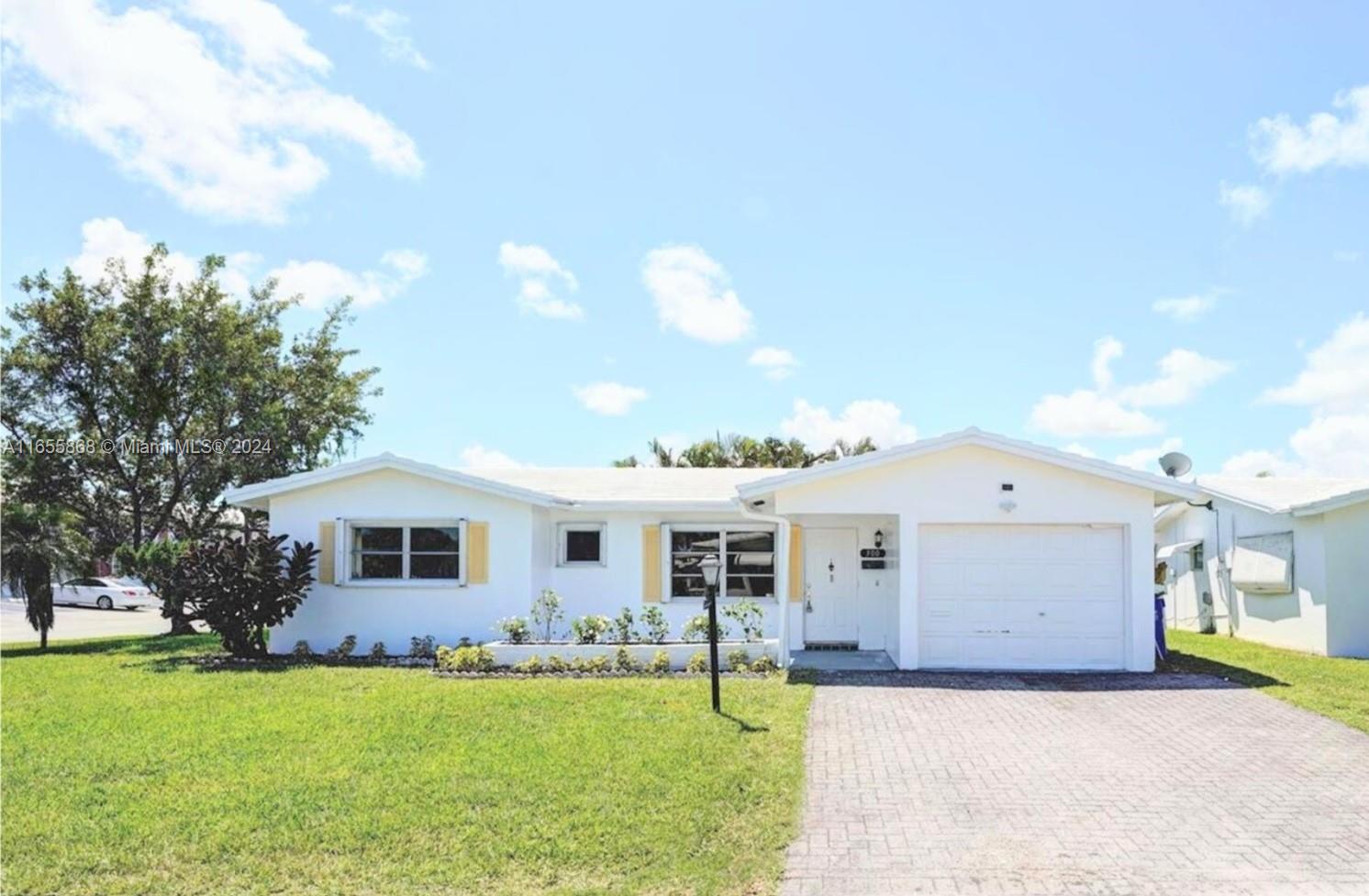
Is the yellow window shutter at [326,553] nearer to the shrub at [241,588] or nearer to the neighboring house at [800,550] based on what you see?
the neighboring house at [800,550]

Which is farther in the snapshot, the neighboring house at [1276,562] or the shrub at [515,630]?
the neighboring house at [1276,562]

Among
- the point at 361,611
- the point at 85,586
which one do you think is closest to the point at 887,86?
the point at 361,611

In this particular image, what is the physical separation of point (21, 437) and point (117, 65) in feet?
49.3

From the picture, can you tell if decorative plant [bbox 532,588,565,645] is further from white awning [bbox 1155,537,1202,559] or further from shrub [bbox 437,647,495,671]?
white awning [bbox 1155,537,1202,559]

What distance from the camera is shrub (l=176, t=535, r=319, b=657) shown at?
14867mm

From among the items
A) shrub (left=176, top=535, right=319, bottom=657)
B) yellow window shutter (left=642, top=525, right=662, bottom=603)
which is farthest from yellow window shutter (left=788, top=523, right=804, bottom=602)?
shrub (left=176, top=535, right=319, bottom=657)

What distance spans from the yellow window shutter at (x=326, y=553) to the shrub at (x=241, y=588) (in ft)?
1.61

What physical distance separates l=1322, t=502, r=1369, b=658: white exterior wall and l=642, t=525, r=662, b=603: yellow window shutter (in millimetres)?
11548

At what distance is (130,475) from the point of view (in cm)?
2238

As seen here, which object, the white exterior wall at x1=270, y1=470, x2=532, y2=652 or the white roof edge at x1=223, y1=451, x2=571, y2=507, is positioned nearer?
the white roof edge at x1=223, y1=451, x2=571, y2=507

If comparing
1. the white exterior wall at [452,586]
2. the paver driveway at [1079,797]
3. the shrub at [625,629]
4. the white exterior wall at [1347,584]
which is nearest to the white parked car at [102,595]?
the white exterior wall at [452,586]

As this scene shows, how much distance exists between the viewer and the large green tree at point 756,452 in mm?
34656

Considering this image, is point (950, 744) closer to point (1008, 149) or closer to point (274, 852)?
point (274, 852)

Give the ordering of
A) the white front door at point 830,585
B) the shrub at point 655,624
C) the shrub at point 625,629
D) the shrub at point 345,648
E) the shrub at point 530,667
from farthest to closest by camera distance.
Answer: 1. the white front door at point 830,585
2. the shrub at point 345,648
3. the shrub at point 655,624
4. the shrub at point 625,629
5. the shrub at point 530,667
